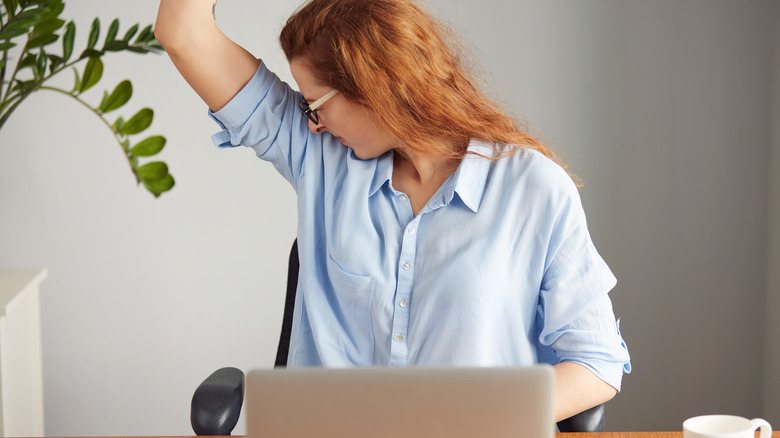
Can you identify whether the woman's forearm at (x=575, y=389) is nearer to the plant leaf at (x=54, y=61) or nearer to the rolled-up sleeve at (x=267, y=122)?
the rolled-up sleeve at (x=267, y=122)

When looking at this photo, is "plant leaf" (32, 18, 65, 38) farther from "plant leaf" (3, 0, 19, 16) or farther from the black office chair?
the black office chair

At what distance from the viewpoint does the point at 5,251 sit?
8.48 feet

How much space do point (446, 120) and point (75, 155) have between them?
1.67m

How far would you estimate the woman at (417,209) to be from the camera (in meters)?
1.33

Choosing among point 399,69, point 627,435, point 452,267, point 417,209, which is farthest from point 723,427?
point 399,69

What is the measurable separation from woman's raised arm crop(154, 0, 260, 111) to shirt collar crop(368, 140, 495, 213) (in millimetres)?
315

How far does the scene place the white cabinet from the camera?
6.69 feet

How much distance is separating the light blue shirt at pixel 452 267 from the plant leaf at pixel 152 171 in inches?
34.1

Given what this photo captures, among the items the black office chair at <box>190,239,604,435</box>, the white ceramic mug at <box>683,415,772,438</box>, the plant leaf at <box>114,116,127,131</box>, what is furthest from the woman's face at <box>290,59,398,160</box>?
the plant leaf at <box>114,116,127,131</box>

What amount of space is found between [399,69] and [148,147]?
1.22 metres

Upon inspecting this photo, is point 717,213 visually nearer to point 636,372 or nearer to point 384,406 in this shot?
point 636,372

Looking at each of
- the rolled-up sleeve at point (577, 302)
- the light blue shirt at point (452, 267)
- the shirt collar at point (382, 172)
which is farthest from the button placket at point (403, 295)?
the rolled-up sleeve at point (577, 302)

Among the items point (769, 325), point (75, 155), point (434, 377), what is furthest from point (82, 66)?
point (769, 325)

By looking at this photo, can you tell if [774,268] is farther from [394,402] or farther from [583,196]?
[394,402]
